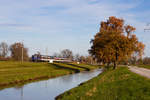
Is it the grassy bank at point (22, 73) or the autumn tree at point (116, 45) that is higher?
the autumn tree at point (116, 45)

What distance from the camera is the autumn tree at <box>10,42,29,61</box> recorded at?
11356 cm

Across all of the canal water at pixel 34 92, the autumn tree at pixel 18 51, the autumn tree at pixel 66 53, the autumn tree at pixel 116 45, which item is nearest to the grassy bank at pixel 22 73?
the canal water at pixel 34 92

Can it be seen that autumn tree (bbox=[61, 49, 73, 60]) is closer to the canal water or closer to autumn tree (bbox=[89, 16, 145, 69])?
autumn tree (bbox=[89, 16, 145, 69])

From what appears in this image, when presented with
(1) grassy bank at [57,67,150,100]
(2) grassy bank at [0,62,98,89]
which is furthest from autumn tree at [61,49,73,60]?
(1) grassy bank at [57,67,150,100]

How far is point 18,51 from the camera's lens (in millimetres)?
113562

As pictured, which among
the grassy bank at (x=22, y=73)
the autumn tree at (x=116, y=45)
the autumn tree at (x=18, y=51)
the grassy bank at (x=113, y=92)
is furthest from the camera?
the autumn tree at (x=18, y=51)

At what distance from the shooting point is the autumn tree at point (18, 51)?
373 feet

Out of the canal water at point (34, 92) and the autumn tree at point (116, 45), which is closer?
the canal water at point (34, 92)

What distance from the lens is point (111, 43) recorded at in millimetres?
42062

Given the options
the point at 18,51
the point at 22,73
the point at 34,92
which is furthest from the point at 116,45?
the point at 18,51

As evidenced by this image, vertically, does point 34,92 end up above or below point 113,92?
below

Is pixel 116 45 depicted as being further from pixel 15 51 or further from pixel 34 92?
pixel 15 51

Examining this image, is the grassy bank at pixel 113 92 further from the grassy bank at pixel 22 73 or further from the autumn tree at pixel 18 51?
the autumn tree at pixel 18 51

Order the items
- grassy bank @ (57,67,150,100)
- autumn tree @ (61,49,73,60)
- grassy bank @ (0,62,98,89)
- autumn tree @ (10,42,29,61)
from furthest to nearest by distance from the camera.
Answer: autumn tree @ (61,49,73,60) → autumn tree @ (10,42,29,61) → grassy bank @ (0,62,98,89) → grassy bank @ (57,67,150,100)
